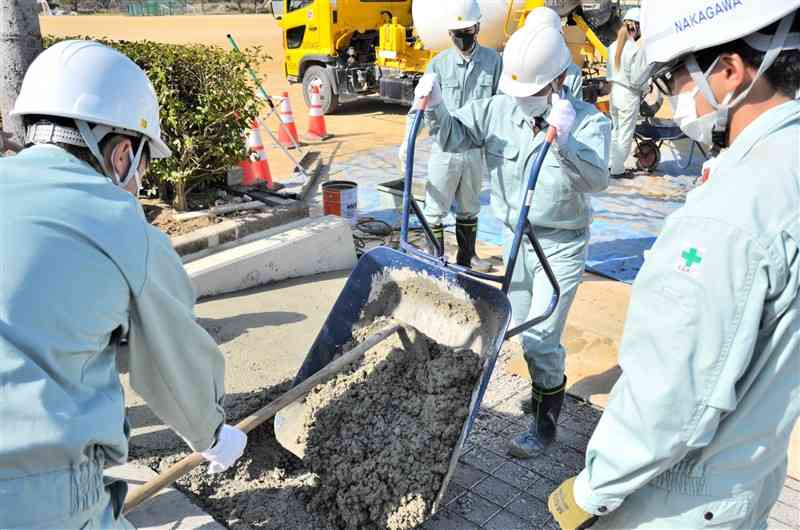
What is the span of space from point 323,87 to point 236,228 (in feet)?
26.4

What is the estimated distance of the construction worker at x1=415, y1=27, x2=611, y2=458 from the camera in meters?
3.02

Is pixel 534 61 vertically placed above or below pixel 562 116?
above

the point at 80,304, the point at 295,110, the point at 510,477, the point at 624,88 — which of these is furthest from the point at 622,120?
the point at 80,304

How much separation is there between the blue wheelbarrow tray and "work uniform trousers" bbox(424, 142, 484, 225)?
237 centimetres

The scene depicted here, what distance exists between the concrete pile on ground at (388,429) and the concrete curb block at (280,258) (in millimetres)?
1927

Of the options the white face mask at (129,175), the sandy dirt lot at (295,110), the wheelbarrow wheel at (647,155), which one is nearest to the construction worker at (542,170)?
the white face mask at (129,175)

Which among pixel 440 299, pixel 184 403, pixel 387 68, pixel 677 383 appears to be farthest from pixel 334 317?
pixel 387 68

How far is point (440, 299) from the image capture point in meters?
3.29

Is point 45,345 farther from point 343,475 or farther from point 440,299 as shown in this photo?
point 440,299

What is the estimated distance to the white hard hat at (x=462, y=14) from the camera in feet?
17.5

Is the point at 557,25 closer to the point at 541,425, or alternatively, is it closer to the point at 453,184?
the point at 453,184

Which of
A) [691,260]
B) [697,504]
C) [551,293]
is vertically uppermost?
[691,260]

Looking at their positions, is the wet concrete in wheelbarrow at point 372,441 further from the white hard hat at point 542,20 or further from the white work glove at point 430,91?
the white hard hat at point 542,20

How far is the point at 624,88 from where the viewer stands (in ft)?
26.7
